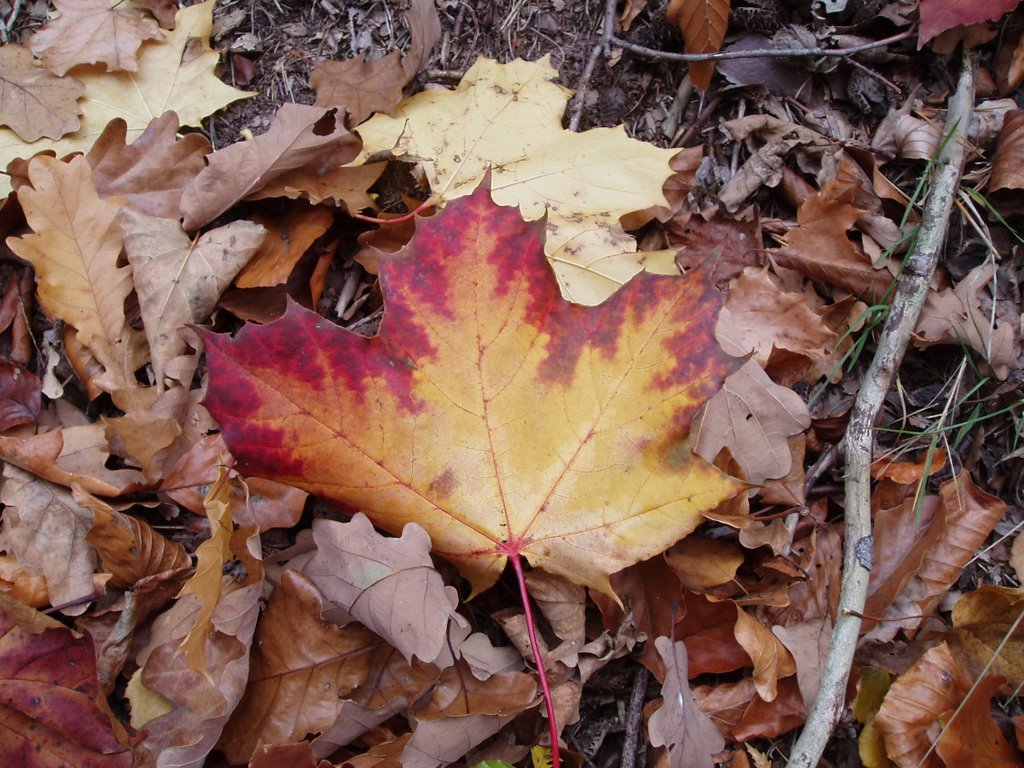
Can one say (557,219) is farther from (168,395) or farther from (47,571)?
(47,571)

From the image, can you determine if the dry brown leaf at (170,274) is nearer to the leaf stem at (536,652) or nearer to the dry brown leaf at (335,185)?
the dry brown leaf at (335,185)

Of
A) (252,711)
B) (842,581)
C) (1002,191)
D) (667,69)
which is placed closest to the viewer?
(252,711)

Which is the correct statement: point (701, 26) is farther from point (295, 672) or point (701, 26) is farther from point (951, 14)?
point (295, 672)

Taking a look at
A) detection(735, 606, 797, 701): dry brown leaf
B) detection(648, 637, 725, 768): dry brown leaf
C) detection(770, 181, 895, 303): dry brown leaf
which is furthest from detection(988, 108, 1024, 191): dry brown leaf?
detection(648, 637, 725, 768): dry brown leaf

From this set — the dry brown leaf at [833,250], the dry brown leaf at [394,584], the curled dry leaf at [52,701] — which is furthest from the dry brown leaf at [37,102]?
the dry brown leaf at [833,250]

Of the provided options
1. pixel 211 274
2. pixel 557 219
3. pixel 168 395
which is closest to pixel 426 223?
pixel 557 219

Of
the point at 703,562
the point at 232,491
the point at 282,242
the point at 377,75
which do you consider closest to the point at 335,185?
the point at 282,242
